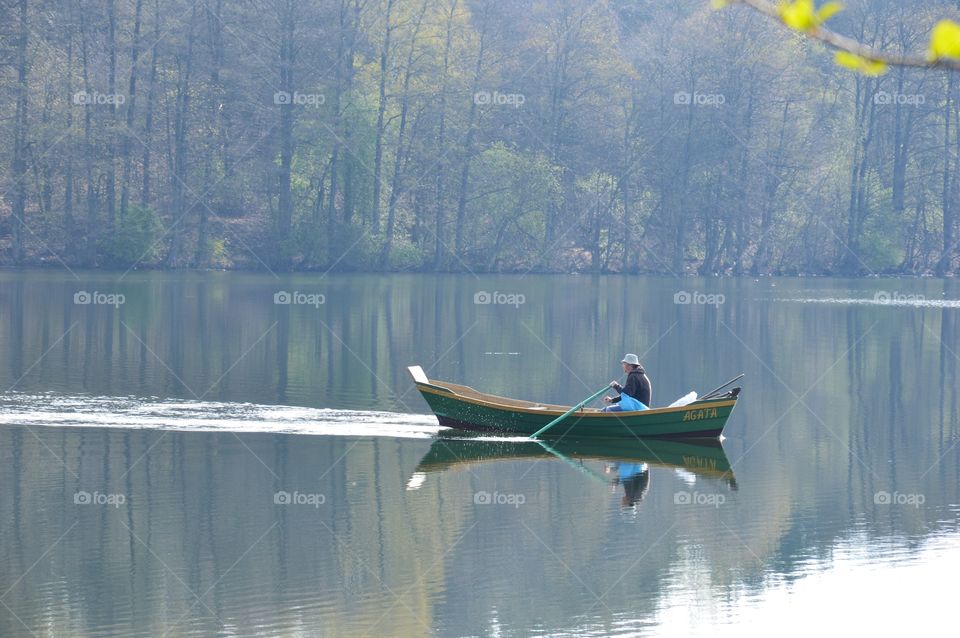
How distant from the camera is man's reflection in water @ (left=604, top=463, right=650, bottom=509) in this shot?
16641 millimetres

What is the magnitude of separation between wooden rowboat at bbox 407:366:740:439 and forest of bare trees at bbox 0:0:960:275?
4156 cm

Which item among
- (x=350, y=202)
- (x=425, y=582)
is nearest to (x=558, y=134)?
(x=350, y=202)

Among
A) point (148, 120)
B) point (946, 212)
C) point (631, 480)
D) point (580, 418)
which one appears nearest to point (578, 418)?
point (580, 418)

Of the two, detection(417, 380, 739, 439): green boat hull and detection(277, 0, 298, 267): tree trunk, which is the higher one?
detection(277, 0, 298, 267): tree trunk

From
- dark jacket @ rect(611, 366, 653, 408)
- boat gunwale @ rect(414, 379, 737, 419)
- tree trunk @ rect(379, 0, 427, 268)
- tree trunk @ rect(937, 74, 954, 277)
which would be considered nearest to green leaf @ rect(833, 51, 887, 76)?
boat gunwale @ rect(414, 379, 737, 419)

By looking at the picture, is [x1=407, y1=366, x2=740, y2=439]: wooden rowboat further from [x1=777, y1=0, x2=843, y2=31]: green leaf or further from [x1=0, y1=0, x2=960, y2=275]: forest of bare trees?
[x1=0, y1=0, x2=960, y2=275]: forest of bare trees

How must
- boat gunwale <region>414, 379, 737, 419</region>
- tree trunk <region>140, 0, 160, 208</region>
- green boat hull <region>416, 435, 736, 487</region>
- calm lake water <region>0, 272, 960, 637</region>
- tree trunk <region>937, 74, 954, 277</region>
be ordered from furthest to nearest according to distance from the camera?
tree trunk <region>937, 74, 954, 277</region>, tree trunk <region>140, 0, 160, 208</region>, boat gunwale <region>414, 379, 737, 419</region>, green boat hull <region>416, 435, 736, 487</region>, calm lake water <region>0, 272, 960, 637</region>

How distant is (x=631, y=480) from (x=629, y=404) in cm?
288

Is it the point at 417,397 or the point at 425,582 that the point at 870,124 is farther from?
the point at 425,582

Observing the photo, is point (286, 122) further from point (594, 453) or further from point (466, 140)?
point (594, 453)

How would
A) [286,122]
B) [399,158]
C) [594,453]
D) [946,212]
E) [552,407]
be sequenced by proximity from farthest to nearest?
[946,212], [399,158], [286,122], [552,407], [594,453]

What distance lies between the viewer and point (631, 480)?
1792cm

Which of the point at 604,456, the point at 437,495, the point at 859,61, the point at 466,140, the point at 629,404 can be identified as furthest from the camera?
A: the point at 466,140

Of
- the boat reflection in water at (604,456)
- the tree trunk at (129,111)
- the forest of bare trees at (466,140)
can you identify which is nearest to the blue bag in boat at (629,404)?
the boat reflection in water at (604,456)
